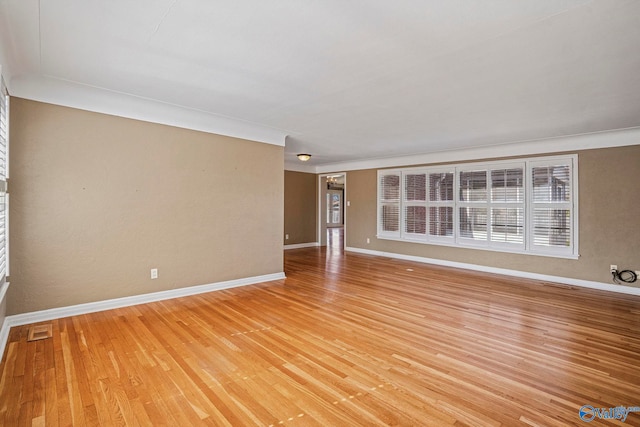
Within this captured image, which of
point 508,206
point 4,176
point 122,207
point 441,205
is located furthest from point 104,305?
point 508,206

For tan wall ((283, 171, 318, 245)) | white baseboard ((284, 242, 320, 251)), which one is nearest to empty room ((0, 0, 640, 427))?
white baseboard ((284, 242, 320, 251))

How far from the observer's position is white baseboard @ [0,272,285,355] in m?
2.97

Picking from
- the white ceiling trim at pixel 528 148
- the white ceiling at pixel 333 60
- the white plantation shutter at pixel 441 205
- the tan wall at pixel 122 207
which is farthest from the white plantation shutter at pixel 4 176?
the white plantation shutter at pixel 441 205

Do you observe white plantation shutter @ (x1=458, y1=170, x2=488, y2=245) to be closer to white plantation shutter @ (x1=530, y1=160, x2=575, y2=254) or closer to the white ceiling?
white plantation shutter @ (x1=530, y1=160, x2=575, y2=254)

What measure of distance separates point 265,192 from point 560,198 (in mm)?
4964

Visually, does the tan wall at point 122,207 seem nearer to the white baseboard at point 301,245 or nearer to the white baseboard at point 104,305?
the white baseboard at point 104,305

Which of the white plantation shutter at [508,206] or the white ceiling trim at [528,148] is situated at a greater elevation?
the white ceiling trim at [528,148]

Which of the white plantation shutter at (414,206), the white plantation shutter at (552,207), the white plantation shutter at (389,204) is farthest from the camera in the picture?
the white plantation shutter at (389,204)

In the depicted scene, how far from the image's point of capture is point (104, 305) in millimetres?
3488

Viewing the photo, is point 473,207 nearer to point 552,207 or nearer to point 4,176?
point 552,207

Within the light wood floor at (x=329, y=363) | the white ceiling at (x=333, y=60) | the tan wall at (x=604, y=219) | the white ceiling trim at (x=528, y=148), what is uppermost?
the white ceiling at (x=333, y=60)

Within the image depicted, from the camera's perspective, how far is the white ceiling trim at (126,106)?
3.06m

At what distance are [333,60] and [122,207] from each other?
9.68 ft

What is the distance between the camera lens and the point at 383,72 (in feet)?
8.88
